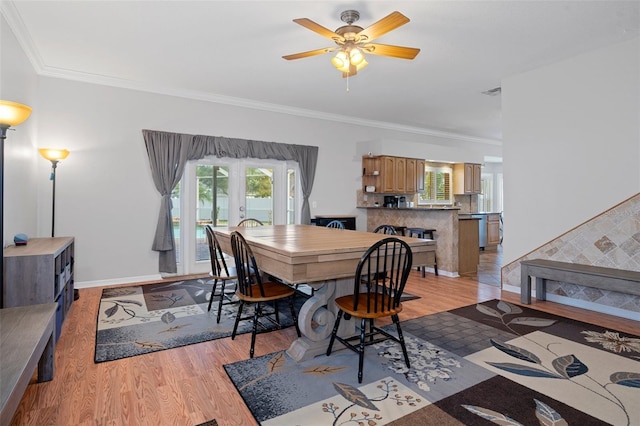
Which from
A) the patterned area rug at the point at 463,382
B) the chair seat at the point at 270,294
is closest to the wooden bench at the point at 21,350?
the patterned area rug at the point at 463,382

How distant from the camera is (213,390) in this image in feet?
6.88

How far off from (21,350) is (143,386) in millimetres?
731

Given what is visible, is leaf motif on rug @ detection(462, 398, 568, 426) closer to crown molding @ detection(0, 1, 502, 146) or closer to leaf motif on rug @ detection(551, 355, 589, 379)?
leaf motif on rug @ detection(551, 355, 589, 379)

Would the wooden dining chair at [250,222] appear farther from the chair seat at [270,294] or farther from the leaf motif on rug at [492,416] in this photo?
the leaf motif on rug at [492,416]

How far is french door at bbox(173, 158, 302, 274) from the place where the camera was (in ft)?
17.1

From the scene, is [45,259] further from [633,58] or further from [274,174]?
[633,58]

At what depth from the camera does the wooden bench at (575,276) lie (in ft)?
10.3

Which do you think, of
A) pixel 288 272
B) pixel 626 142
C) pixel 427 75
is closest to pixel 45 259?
pixel 288 272

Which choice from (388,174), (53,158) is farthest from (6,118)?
(388,174)

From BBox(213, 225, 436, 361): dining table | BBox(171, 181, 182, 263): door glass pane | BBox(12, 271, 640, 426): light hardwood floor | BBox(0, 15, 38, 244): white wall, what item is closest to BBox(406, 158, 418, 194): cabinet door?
BBox(12, 271, 640, 426): light hardwood floor

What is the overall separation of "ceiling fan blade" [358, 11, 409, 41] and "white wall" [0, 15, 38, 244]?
3010 mm

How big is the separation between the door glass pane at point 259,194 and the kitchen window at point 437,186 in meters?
4.00

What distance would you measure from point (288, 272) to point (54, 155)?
3.44 meters

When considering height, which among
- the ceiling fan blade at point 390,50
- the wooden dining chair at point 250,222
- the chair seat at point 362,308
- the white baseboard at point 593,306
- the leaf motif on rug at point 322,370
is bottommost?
the leaf motif on rug at point 322,370
